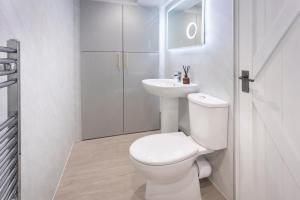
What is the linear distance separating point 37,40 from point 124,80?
5.66 ft

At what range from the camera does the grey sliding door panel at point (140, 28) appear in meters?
2.89

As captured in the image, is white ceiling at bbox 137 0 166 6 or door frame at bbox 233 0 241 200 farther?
white ceiling at bbox 137 0 166 6

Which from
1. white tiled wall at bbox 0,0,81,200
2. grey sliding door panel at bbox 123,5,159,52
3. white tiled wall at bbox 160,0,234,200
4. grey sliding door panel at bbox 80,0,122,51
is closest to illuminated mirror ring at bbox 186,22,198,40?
white tiled wall at bbox 160,0,234,200

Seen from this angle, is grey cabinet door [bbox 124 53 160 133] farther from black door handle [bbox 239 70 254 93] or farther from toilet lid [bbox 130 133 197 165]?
black door handle [bbox 239 70 254 93]

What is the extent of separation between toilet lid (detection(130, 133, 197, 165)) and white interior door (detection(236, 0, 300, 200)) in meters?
0.40

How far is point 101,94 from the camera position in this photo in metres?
2.88

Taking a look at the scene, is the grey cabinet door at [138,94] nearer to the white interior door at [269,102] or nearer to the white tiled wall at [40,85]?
the white tiled wall at [40,85]

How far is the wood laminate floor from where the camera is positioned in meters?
1.69

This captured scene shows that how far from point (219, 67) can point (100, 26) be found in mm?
1809

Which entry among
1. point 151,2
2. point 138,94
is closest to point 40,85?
point 138,94

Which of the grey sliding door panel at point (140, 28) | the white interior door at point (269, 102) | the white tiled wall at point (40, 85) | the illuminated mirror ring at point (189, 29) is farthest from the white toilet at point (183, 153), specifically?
the grey sliding door panel at point (140, 28)

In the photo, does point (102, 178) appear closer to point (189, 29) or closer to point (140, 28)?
point (189, 29)

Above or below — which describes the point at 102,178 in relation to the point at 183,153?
below

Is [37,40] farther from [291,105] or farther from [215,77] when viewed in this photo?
[291,105]
